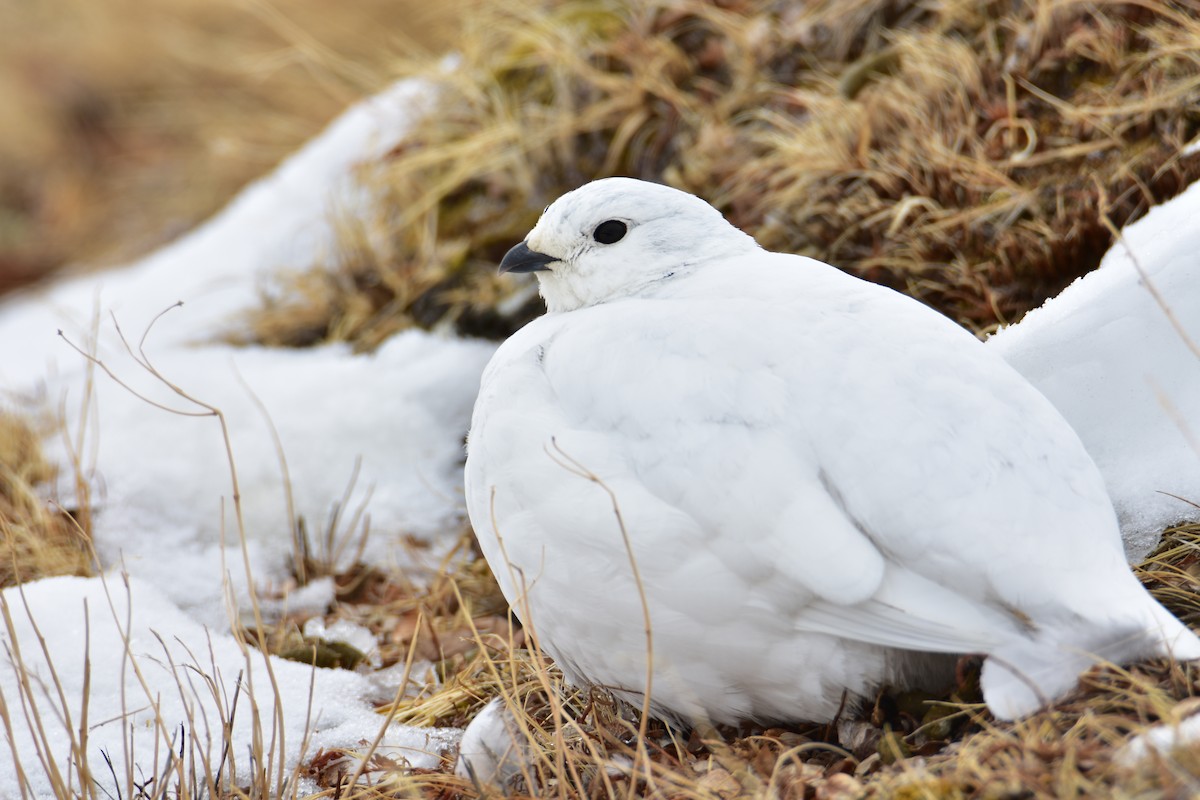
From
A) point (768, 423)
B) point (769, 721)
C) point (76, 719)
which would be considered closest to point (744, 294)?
point (768, 423)

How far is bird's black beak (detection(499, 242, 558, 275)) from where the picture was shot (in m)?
2.96

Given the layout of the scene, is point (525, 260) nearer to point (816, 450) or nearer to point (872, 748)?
point (816, 450)

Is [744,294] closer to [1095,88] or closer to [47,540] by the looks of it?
[1095,88]

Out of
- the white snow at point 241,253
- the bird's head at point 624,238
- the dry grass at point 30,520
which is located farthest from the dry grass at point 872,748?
the white snow at point 241,253

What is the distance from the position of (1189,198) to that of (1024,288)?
0.63 metres

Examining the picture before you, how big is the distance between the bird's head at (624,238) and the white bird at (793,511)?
0.99 ft

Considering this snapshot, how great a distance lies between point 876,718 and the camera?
227 centimetres

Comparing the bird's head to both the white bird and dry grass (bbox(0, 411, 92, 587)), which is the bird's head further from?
dry grass (bbox(0, 411, 92, 587))

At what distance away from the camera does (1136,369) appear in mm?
2719

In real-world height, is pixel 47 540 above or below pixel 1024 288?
below

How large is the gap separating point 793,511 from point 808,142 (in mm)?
2318

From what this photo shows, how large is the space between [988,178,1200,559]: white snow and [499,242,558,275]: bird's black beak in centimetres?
117

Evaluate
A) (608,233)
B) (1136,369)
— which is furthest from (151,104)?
(1136,369)

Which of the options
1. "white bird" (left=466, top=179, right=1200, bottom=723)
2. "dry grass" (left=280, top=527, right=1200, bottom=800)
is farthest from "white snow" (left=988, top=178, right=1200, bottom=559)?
"white bird" (left=466, top=179, right=1200, bottom=723)
